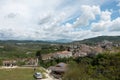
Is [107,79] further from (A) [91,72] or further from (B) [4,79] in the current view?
(B) [4,79]

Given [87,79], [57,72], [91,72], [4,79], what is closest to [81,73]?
[91,72]

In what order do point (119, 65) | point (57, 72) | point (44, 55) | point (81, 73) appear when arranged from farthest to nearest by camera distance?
point (44, 55) < point (57, 72) < point (81, 73) < point (119, 65)

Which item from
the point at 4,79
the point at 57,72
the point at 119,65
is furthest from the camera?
the point at 57,72

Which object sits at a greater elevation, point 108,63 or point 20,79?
point 108,63

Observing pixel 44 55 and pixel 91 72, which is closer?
pixel 91 72

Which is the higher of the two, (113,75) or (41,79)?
(113,75)

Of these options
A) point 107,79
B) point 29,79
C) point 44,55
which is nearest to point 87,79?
point 107,79

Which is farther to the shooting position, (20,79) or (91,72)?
(20,79)

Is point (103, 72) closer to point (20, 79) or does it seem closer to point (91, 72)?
point (91, 72)

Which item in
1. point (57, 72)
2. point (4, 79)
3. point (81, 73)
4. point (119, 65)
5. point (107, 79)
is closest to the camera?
point (107, 79)
